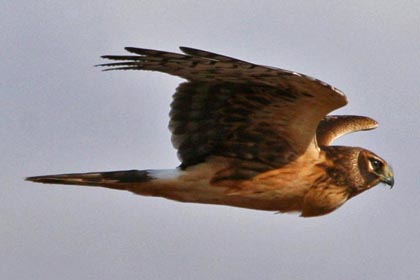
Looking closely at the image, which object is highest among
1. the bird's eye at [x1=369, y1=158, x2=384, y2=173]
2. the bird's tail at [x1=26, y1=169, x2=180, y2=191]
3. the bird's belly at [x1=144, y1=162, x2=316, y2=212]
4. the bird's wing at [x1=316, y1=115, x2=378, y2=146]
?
the bird's wing at [x1=316, y1=115, x2=378, y2=146]

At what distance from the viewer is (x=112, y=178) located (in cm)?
1092

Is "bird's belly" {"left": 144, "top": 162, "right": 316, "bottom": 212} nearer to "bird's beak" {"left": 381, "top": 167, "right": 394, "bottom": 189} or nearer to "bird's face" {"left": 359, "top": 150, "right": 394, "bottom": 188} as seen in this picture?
"bird's face" {"left": 359, "top": 150, "right": 394, "bottom": 188}

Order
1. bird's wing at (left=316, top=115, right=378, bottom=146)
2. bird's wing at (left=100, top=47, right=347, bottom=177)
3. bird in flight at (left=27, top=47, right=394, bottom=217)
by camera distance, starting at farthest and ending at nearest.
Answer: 1. bird's wing at (left=316, top=115, right=378, bottom=146)
2. bird in flight at (left=27, top=47, right=394, bottom=217)
3. bird's wing at (left=100, top=47, right=347, bottom=177)

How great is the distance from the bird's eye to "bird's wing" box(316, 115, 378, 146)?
0.57 metres

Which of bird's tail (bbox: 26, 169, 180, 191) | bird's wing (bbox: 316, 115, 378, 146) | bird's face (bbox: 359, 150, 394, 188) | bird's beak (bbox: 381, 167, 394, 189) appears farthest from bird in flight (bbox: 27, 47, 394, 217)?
bird's wing (bbox: 316, 115, 378, 146)

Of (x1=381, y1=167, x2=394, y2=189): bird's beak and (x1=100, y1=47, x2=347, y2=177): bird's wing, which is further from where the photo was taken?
(x1=381, y1=167, x2=394, y2=189): bird's beak

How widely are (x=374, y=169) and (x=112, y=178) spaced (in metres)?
2.27

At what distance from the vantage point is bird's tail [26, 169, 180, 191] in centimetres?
1087

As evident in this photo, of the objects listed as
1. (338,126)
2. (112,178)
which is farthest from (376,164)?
(112,178)

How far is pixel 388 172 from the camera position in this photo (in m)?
11.7

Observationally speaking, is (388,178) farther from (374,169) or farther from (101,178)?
(101,178)

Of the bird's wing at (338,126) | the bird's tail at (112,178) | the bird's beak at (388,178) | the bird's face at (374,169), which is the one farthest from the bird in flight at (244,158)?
the bird's wing at (338,126)

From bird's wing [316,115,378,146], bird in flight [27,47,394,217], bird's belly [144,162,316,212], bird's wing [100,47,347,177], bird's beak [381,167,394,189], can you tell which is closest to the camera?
bird's wing [100,47,347,177]

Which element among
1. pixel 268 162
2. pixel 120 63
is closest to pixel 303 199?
pixel 268 162
